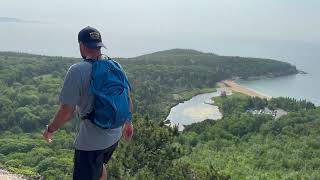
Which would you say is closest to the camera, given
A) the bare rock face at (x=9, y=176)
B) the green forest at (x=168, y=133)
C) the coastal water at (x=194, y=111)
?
the bare rock face at (x=9, y=176)

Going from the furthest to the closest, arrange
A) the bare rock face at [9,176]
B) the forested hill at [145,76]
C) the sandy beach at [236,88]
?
1. the sandy beach at [236,88]
2. the forested hill at [145,76]
3. the bare rock face at [9,176]

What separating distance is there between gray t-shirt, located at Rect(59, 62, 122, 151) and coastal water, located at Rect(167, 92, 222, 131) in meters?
55.3

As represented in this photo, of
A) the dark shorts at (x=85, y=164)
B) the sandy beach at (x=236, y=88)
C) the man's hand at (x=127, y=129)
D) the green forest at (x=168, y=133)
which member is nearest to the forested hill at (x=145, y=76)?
the green forest at (x=168, y=133)

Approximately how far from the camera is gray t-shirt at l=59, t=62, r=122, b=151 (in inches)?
118

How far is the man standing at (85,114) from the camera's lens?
9.84ft

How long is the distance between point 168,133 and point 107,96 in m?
14.2

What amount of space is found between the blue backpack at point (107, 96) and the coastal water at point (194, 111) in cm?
5531

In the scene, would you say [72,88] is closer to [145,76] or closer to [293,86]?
[145,76]

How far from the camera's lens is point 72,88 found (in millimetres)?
2998

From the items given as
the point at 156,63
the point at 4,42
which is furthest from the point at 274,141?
the point at 4,42

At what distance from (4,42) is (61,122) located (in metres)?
162

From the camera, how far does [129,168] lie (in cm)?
1505

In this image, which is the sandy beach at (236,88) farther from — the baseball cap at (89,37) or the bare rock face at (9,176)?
the baseball cap at (89,37)

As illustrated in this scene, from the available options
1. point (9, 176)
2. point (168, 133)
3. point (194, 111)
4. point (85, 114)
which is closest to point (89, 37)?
point (85, 114)
